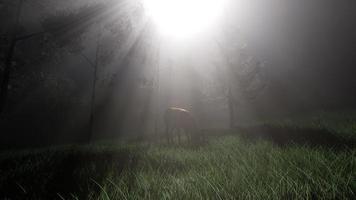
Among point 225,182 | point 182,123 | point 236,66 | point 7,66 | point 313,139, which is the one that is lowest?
point 225,182

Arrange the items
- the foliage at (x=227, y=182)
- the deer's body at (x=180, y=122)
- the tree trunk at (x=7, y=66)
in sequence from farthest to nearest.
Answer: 1. the tree trunk at (x=7, y=66)
2. the deer's body at (x=180, y=122)
3. the foliage at (x=227, y=182)

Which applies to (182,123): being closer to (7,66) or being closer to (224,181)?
(224,181)

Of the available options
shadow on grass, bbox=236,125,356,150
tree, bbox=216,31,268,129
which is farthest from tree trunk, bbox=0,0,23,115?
tree, bbox=216,31,268,129

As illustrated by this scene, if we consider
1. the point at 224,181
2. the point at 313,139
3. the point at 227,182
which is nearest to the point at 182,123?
the point at 313,139

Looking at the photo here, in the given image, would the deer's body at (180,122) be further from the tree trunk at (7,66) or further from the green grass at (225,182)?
the tree trunk at (7,66)

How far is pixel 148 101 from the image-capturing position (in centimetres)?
2191

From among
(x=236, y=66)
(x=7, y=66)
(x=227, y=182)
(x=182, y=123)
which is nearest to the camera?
(x=227, y=182)

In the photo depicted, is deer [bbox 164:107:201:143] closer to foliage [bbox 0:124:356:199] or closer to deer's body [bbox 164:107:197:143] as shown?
deer's body [bbox 164:107:197:143]

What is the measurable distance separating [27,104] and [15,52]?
98.6ft

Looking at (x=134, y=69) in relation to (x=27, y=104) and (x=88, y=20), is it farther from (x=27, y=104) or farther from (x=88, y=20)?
(x=27, y=104)

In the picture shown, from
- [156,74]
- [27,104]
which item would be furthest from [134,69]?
[27,104]

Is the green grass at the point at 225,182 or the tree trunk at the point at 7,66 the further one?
the tree trunk at the point at 7,66

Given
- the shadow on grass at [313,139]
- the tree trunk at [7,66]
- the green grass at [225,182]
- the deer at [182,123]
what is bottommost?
the green grass at [225,182]

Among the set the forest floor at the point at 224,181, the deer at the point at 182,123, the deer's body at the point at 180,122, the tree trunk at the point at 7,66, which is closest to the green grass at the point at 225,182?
the forest floor at the point at 224,181
